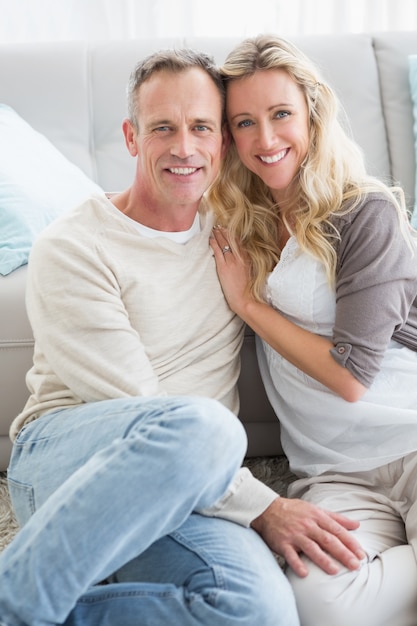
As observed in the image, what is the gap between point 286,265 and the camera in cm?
158

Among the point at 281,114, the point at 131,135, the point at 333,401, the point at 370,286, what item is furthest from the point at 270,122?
the point at 333,401

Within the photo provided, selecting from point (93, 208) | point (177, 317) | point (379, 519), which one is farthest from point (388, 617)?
point (93, 208)

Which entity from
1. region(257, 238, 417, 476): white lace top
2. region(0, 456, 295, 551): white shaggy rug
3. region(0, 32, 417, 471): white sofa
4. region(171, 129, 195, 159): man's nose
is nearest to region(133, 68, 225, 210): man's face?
region(171, 129, 195, 159): man's nose

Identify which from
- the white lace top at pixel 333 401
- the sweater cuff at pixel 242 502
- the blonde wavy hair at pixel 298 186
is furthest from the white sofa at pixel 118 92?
the sweater cuff at pixel 242 502

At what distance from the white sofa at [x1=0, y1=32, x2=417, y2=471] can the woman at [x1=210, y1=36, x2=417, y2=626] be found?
87cm

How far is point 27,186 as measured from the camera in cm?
199

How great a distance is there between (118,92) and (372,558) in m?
1.60

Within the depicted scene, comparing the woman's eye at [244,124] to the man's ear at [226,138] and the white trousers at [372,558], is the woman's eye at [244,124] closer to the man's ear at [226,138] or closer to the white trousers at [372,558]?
the man's ear at [226,138]

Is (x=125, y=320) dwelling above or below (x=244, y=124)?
below

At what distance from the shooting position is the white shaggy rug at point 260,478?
1.73 metres

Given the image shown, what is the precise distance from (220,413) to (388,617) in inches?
17.7

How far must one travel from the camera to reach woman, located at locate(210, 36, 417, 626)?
1465mm

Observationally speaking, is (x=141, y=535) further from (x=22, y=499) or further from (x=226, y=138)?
(x=226, y=138)

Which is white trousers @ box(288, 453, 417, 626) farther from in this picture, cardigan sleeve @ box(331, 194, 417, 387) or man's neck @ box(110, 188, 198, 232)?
man's neck @ box(110, 188, 198, 232)
